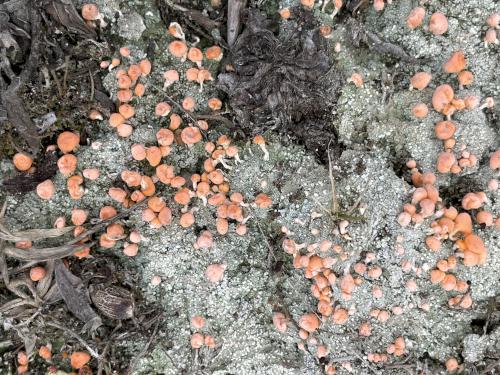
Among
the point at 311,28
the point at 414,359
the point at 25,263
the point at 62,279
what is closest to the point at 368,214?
the point at 414,359

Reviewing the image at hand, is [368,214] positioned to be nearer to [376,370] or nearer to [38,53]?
[376,370]

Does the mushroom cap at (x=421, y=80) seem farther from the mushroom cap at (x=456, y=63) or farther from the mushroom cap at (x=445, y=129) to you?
the mushroom cap at (x=445, y=129)

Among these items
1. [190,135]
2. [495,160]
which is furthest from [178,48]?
[495,160]

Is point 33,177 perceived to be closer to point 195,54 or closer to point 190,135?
point 190,135

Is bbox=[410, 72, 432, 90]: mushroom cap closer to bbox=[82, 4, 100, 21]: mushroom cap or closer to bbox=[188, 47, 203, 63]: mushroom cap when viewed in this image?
bbox=[188, 47, 203, 63]: mushroom cap

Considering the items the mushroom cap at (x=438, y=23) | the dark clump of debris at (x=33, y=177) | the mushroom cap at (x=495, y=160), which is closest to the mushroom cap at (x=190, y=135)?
the dark clump of debris at (x=33, y=177)

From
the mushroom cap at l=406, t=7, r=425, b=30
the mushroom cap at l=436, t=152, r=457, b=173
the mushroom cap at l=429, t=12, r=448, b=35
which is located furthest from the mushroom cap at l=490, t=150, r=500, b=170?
the mushroom cap at l=406, t=7, r=425, b=30
